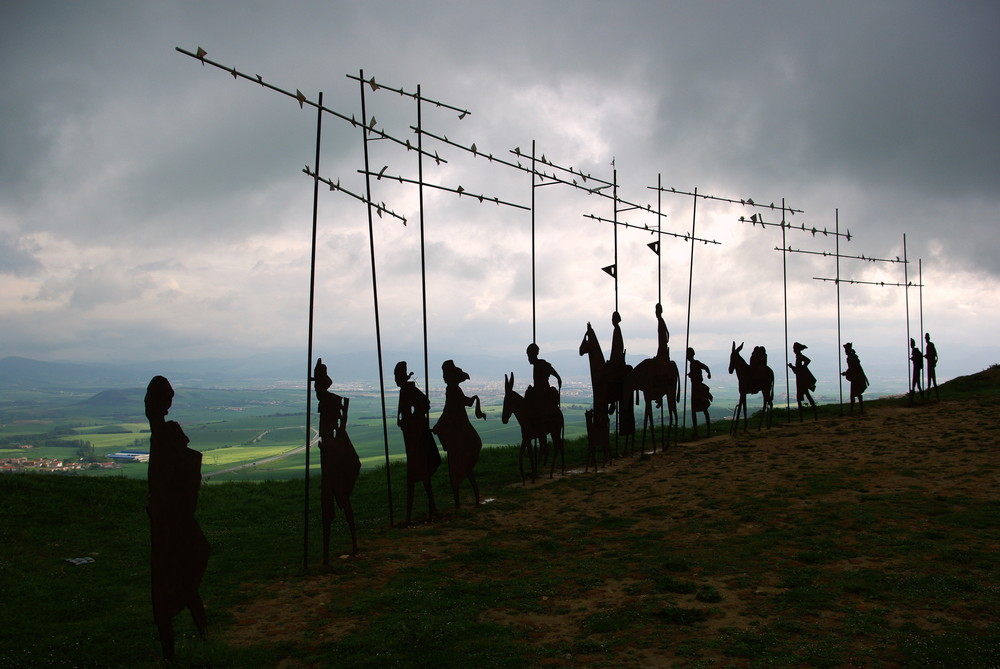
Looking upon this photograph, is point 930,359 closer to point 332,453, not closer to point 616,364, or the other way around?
point 616,364

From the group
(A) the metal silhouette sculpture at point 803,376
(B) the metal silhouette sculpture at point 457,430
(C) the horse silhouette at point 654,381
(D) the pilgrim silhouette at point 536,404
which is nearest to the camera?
(B) the metal silhouette sculpture at point 457,430

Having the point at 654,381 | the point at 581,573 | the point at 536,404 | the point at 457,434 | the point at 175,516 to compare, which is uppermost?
the point at 654,381

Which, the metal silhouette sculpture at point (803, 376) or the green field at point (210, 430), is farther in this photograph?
the green field at point (210, 430)

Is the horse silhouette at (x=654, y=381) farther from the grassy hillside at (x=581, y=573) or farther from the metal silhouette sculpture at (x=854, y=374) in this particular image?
the metal silhouette sculpture at (x=854, y=374)

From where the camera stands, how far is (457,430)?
11.7m

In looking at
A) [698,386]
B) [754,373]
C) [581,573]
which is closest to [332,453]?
[581,573]

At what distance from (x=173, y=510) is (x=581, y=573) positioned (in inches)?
194

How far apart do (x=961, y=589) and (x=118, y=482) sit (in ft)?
54.5

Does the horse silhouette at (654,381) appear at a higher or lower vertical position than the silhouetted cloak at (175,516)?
higher

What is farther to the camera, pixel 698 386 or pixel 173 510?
pixel 698 386

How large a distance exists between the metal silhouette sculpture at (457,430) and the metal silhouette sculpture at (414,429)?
19.8 inches

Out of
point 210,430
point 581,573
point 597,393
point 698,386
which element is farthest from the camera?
point 210,430

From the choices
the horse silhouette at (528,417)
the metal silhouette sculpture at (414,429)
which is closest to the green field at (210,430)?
the horse silhouette at (528,417)

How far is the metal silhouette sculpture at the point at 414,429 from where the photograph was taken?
10.9m
